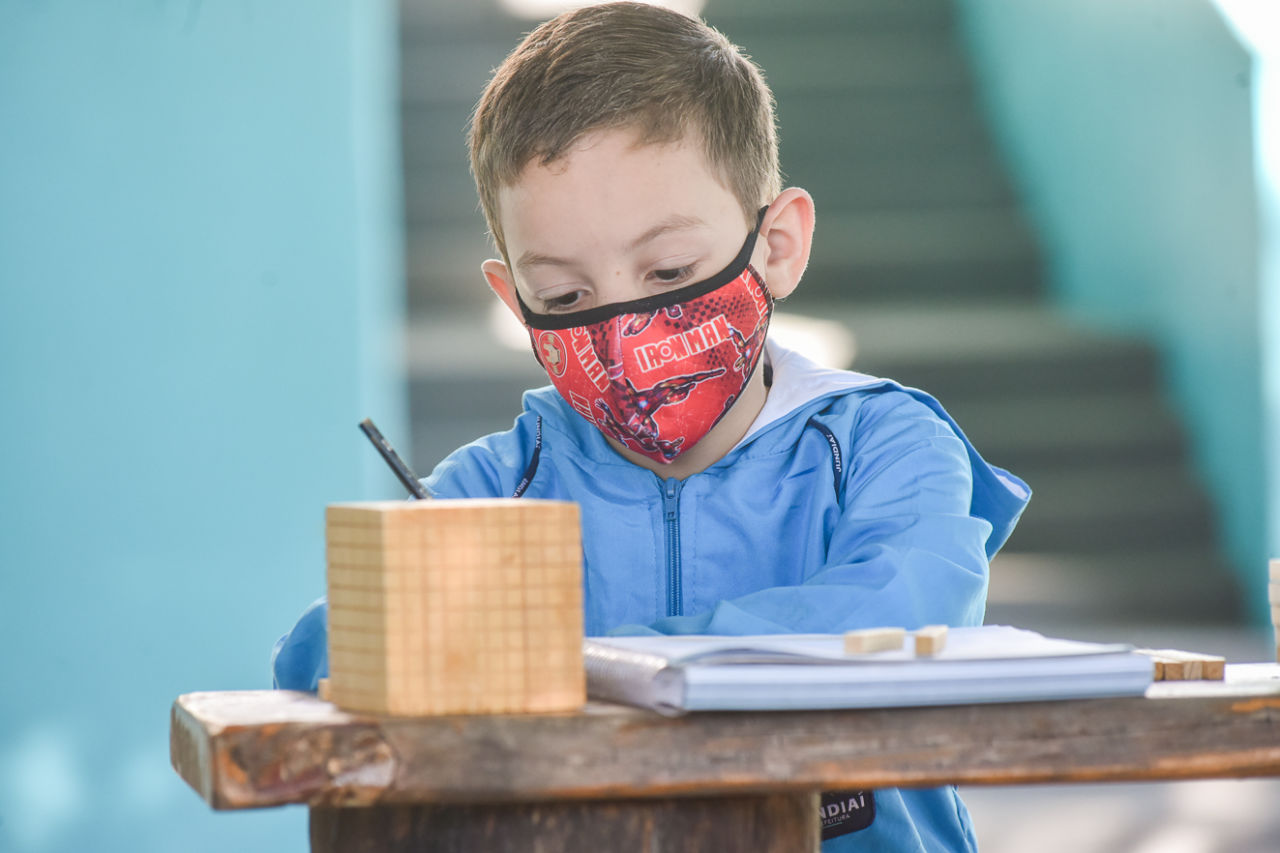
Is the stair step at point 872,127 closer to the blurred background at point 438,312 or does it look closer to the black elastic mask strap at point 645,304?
the blurred background at point 438,312

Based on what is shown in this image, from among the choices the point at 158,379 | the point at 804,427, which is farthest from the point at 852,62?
the point at 804,427

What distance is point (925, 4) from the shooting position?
20.1ft

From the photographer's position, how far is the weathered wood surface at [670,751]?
763mm

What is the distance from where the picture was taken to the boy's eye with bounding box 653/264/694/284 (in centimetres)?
135

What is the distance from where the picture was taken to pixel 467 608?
80cm

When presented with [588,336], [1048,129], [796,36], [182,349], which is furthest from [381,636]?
[796,36]

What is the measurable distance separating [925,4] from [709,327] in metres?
→ 5.13

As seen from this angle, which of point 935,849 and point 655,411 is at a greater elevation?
point 655,411


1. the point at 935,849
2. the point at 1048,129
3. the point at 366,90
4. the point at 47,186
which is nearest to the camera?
the point at 935,849

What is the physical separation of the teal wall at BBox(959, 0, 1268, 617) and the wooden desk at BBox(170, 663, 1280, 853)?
3515 mm

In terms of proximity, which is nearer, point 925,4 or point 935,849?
point 935,849

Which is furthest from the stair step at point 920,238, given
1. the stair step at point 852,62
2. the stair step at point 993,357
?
the stair step at point 852,62

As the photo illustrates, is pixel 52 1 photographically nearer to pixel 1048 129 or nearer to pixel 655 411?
pixel 655 411

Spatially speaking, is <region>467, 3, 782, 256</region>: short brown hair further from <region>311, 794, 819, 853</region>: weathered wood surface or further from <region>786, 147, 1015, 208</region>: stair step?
<region>786, 147, 1015, 208</region>: stair step
